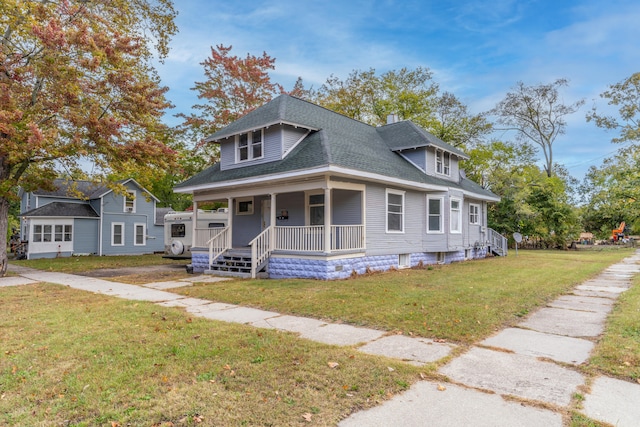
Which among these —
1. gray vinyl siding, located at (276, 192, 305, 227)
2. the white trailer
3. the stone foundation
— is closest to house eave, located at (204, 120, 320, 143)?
gray vinyl siding, located at (276, 192, 305, 227)

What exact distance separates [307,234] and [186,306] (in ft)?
16.1

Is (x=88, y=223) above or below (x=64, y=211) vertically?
below

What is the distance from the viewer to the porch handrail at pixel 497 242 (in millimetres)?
21234

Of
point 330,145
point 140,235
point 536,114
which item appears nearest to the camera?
point 330,145

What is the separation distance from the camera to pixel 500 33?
14.9 meters

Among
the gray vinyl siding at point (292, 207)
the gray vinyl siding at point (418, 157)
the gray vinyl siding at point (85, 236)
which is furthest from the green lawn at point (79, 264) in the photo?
the gray vinyl siding at point (418, 157)

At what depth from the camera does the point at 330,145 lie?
1208 cm

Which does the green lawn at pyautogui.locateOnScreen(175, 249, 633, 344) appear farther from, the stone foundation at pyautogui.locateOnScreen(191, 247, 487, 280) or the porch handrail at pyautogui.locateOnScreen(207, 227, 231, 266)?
the porch handrail at pyautogui.locateOnScreen(207, 227, 231, 266)

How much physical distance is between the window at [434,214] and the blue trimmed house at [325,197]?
0.04 meters

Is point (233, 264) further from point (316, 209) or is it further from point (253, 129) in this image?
point (253, 129)

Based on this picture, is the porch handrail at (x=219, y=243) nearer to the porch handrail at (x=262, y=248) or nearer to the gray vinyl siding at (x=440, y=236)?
the porch handrail at (x=262, y=248)

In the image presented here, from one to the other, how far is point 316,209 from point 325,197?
253 centimetres

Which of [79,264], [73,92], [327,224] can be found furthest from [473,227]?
[79,264]

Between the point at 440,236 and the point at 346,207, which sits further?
the point at 440,236
